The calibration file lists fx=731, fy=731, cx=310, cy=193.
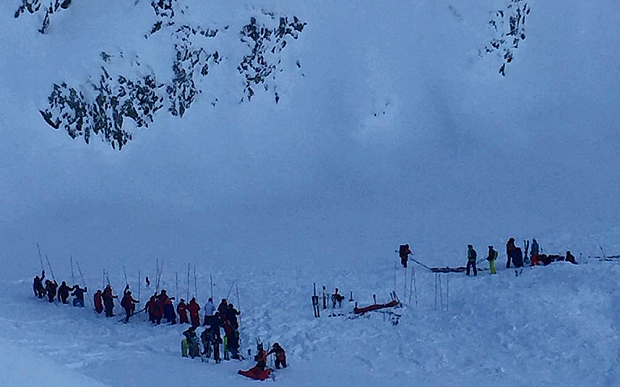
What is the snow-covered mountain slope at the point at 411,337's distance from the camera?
1438 cm

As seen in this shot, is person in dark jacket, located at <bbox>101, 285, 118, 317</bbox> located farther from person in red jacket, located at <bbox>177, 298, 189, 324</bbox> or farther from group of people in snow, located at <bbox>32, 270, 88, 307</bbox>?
person in red jacket, located at <bbox>177, 298, 189, 324</bbox>

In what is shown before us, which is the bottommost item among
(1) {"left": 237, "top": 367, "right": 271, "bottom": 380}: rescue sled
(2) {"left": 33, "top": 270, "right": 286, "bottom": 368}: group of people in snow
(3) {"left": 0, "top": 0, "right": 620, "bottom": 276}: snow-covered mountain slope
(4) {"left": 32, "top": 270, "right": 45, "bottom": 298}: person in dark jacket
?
(1) {"left": 237, "top": 367, "right": 271, "bottom": 380}: rescue sled

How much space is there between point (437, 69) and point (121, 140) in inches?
743

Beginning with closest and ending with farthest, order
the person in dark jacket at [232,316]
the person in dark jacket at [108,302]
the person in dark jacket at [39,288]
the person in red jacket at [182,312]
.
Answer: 1. the person in dark jacket at [232,316]
2. the person in red jacket at [182,312]
3. the person in dark jacket at [108,302]
4. the person in dark jacket at [39,288]

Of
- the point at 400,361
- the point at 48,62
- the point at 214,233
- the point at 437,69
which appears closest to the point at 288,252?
the point at 214,233

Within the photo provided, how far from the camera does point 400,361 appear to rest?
15250 mm

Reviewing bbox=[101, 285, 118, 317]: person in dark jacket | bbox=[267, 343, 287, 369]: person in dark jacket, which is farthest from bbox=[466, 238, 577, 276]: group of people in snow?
bbox=[101, 285, 118, 317]: person in dark jacket

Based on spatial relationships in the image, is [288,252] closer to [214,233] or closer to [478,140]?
[214,233]

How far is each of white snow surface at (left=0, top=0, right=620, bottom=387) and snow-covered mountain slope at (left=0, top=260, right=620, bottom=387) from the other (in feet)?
0.19

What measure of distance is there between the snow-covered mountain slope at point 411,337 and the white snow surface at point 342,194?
0.06 metres

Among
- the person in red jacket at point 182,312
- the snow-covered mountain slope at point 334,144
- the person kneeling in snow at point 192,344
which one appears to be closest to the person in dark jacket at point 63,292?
the person in red jacket at point 182,312

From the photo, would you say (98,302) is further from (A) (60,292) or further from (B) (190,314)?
(B) (190,314)

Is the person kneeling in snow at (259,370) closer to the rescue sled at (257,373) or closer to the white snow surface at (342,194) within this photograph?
the rescue sled at (257,373)

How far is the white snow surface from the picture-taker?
51.1 ft
